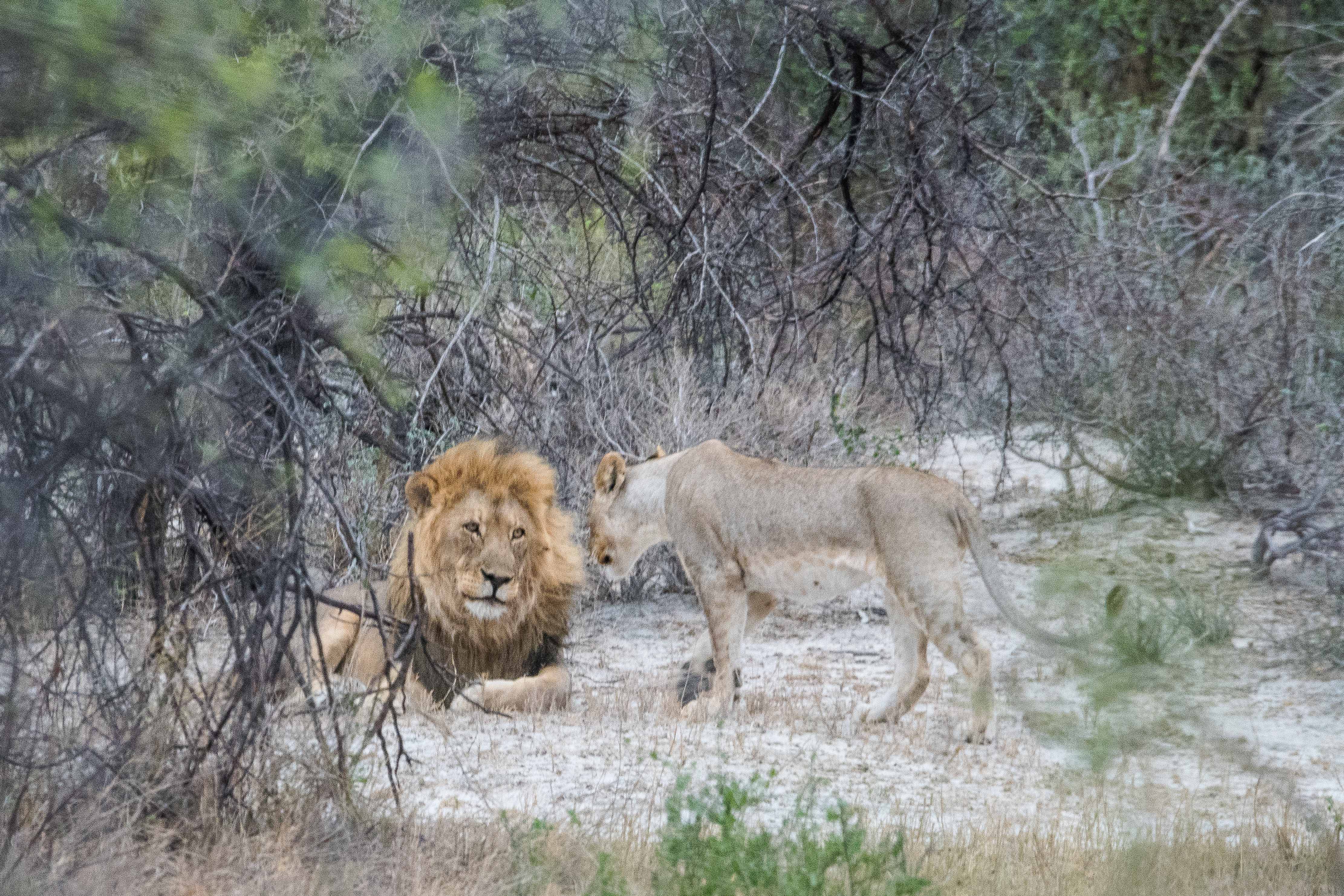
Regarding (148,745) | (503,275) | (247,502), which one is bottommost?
(148,745)

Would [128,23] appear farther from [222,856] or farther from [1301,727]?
[1301,727]

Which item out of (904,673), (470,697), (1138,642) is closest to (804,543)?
(904,673)

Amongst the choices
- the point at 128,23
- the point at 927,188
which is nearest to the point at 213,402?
the point at 128,23

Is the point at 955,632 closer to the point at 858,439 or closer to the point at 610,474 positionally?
the point at 610,474

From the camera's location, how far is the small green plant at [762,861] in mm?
3801

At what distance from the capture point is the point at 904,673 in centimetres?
664

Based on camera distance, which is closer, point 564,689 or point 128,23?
point 128,23

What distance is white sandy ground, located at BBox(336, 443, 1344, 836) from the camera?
494 centimetres

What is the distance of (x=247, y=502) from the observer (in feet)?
14.4

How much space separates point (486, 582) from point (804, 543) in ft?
4.61

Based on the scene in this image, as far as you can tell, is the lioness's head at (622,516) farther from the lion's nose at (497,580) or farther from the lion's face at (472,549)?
the lion's nose at (497,580)

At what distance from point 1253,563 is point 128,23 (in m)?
8.65

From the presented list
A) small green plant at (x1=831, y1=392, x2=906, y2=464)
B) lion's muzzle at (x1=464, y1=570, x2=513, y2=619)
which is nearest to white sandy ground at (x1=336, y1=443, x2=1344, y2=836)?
lion's muzzle at (x1=464, y1=570, x2=513, y2=619)

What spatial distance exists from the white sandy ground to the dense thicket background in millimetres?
899
